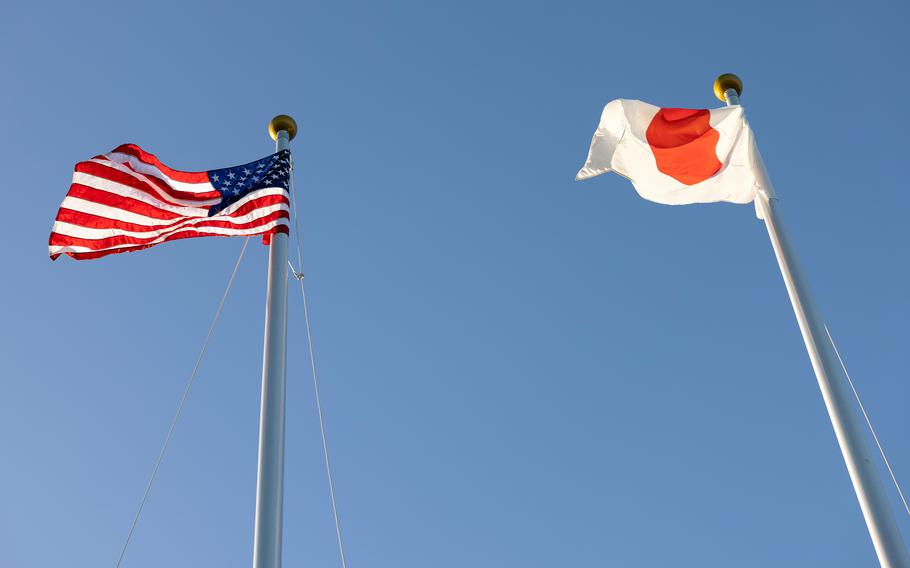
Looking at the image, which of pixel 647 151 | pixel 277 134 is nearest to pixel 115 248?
pixel 277 134

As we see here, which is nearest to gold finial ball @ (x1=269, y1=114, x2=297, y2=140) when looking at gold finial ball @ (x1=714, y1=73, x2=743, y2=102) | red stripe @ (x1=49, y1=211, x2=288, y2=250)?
red stripe @ (x1=49, y1=211, x2=288, y2=250)

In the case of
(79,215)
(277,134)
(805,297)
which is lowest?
(805,297)

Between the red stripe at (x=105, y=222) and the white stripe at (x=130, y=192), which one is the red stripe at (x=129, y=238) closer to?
the red stripe at (x=105, y=222)

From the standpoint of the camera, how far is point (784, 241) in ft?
41.3

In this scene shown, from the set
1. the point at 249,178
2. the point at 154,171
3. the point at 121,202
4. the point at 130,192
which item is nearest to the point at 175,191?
the point at 154,171

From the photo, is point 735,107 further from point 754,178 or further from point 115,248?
point 115,248

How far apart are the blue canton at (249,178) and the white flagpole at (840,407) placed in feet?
20.3

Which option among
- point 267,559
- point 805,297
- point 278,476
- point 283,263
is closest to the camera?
point 267,559

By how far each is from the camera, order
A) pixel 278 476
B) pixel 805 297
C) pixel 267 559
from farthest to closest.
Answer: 1. pixel 805 297
2. pixel 278 476
3. pixel 267 559

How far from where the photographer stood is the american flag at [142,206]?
1432cm

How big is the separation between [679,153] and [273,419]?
6.87m

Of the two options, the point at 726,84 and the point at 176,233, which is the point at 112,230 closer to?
the point at 176,233

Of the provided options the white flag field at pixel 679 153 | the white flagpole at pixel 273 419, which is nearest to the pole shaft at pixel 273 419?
the white flagpole at pixel 273 419

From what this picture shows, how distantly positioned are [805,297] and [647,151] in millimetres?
3936
